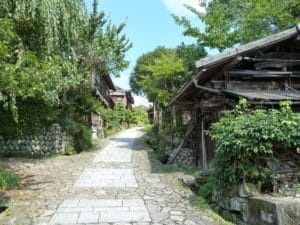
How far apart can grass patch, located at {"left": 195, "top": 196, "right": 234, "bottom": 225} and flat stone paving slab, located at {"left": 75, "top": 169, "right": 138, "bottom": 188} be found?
7.14ft

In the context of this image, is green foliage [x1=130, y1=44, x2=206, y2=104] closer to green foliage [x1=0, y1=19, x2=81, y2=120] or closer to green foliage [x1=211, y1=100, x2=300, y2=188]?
green foliage [x1=0, y1=19, x2=81, y2=120]

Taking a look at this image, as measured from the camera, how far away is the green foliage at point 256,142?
5725mm

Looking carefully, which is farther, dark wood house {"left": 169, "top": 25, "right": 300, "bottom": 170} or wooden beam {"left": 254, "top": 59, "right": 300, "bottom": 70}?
wooden beam {"left": 254, "top": 59, "right": 300, "bottom": 70}

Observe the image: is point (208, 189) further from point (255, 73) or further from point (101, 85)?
point (101, 85)

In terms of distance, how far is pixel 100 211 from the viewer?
598cm

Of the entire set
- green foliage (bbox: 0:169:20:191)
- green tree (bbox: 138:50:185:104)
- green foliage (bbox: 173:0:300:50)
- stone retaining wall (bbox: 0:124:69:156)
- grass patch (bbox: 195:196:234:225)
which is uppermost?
green foliage (bbox: 173:0:300:50)

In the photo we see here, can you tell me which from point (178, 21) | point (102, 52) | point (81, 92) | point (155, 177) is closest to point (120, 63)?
point (102, 52)

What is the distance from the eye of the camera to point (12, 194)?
7.14 m

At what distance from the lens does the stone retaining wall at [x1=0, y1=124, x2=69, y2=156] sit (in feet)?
45.2

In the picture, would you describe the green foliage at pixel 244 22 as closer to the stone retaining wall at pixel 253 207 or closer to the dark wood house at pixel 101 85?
the dark wood house at pixel 101 85

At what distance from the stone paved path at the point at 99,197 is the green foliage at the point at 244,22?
27.7ft

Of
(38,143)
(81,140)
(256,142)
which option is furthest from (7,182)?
(81,140)

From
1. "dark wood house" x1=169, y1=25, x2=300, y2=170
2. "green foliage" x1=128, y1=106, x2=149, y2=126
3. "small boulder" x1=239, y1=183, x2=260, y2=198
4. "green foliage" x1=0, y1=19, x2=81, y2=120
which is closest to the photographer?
"small boulder" x1=239, y1=183, x2=260, y2=198

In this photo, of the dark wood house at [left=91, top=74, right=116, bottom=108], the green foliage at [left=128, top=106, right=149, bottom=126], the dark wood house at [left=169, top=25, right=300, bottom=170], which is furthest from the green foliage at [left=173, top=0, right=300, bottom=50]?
the green foliage at [left=128, top=106, right=149, bottom=126]
